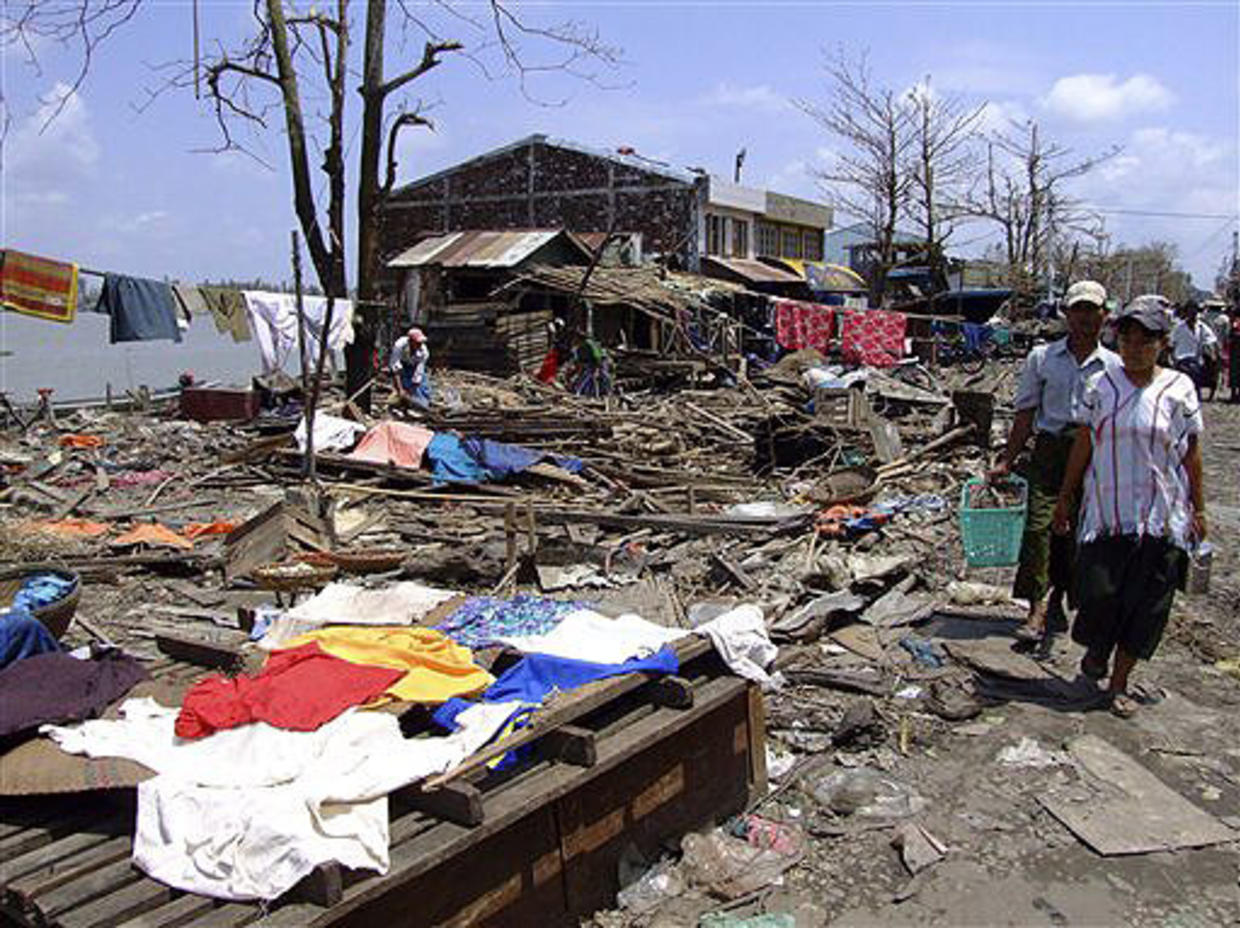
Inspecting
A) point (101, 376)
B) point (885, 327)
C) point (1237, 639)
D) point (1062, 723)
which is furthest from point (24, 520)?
point (885, 327)

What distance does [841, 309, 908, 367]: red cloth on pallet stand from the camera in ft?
77.0

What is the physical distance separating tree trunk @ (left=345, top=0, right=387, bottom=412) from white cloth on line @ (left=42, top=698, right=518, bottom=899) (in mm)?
12320

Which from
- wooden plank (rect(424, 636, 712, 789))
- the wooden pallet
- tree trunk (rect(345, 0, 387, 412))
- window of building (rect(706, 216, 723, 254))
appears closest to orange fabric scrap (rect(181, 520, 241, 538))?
tree trunk (rect(345, 0, 387, 412))

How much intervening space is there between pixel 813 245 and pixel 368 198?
2734cm

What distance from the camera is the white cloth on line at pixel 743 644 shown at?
4.23 meters

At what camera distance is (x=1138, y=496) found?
488 cm

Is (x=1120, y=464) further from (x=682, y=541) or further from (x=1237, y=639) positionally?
(x=682, y=541)

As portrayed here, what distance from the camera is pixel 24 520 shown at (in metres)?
10.7

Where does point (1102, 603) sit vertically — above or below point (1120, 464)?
below

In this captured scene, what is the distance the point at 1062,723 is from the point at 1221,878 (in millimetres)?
1271

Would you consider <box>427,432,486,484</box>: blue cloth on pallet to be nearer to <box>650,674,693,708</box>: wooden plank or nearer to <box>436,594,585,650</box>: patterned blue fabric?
<box>436,594,585,650</box>: patterned blue fabric

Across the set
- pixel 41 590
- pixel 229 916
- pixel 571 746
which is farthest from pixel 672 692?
pixel 41 590

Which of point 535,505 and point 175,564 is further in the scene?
point 535,505

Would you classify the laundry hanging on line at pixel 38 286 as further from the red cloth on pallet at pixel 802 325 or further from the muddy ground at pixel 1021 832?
the red cloth on pallet at pixel 802 325
